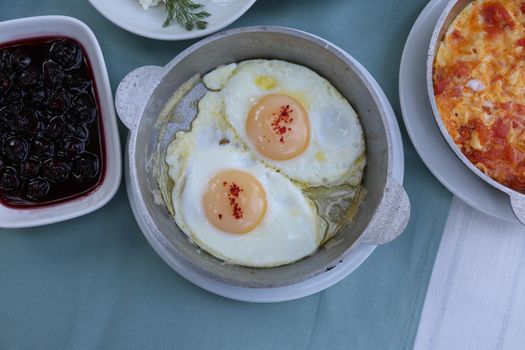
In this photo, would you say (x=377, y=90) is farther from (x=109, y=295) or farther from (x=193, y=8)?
(x=109, y=295)

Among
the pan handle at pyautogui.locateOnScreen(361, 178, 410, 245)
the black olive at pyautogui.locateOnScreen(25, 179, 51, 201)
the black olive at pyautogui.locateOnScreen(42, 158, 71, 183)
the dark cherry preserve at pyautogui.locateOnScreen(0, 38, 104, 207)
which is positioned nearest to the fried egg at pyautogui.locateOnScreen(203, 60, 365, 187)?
the pan handle at pyautogui.locateOnScreen(361, 178, 410, 245)

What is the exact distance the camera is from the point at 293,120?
216 centimetres

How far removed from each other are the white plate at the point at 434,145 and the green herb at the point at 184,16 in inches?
33.1

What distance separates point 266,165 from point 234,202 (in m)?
0.21

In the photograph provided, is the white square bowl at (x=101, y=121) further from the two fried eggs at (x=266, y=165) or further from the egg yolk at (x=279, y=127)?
the egg yolk at (x=279, y=127)

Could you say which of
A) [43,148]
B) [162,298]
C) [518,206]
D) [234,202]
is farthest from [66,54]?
[518,206]

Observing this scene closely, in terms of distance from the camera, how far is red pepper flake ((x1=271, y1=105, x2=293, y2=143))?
2.15 meters

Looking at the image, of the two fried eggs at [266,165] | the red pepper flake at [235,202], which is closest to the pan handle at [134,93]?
the two fried eggs at [266,165]

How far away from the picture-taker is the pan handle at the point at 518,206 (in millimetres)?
2053

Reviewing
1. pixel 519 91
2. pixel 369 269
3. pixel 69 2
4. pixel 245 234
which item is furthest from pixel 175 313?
pixel 519 91

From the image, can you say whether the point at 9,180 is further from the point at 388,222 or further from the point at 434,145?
the point at 434,145

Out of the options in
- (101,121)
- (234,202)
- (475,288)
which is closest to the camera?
(234,202)

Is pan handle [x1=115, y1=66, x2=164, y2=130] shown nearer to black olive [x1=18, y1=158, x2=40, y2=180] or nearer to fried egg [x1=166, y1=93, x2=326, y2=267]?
fried egg [x1=166, y1=93, x2=326, y2=267]

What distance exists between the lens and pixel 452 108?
2238 mm
